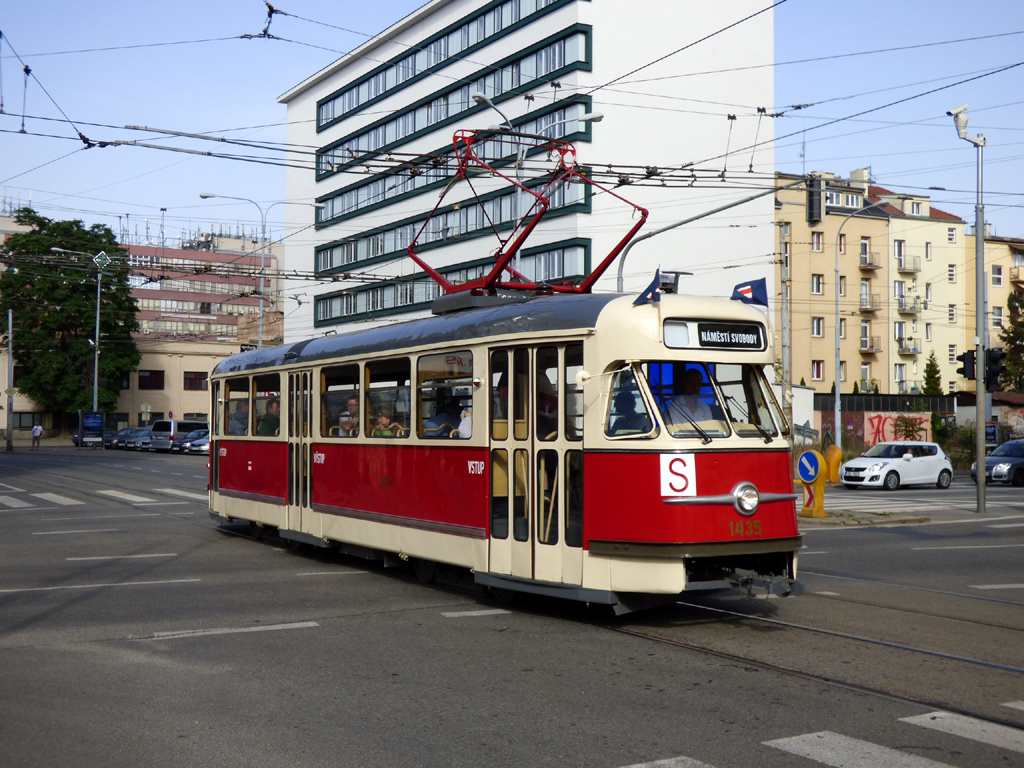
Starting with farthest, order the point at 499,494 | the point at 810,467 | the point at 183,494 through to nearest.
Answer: the point at 183,494
the point at 810,467
the point at 499,494

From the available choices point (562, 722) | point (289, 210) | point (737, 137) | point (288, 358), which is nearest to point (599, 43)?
point (737, 137)

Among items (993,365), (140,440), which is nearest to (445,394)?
(993,365)

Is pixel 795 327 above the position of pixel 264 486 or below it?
above

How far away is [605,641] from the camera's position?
853cm

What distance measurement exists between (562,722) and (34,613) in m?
5.76

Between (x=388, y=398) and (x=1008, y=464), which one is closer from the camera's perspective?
(x=388, y=398)

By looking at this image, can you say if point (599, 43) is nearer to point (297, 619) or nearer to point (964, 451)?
point (964, 451)

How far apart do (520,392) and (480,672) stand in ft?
10.2

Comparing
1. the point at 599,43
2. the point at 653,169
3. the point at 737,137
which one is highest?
the point at 599,43

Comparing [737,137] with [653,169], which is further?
[737,137]

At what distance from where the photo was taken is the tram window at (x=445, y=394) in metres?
10.5

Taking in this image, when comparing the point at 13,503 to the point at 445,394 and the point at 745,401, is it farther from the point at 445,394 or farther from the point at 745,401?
the point at 745,401

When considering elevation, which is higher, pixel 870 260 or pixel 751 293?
pixel 870 260

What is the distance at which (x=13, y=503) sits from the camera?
23328 mm
